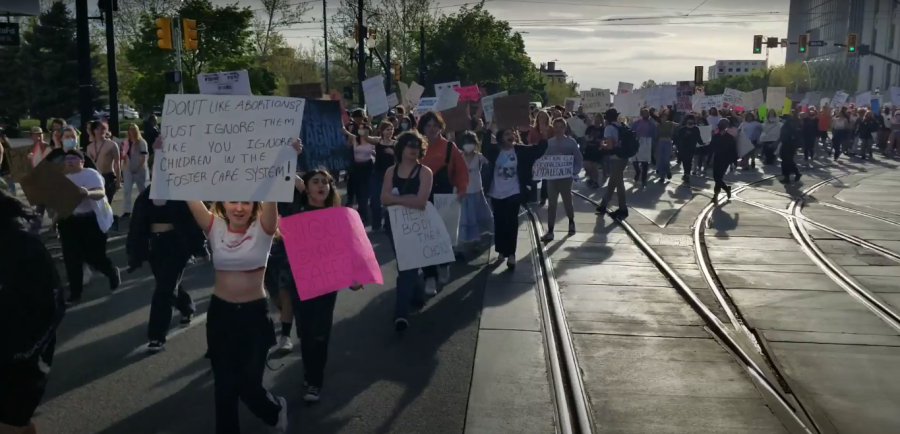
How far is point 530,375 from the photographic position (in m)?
6.58

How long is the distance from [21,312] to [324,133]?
5363mm

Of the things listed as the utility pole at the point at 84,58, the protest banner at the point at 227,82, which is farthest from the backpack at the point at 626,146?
the utility pole at the point at 84,58

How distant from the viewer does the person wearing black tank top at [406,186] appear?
7.66 m

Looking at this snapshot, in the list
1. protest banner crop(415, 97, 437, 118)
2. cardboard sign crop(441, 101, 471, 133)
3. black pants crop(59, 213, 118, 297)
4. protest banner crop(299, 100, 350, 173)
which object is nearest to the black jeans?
black pants crop(59, 213, 118, 297)

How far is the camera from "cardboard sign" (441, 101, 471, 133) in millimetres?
14008

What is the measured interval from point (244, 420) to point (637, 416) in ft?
7.90

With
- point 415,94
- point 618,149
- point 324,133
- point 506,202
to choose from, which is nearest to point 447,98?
point 618,149

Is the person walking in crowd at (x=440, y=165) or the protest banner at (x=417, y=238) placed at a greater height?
the person walking in crowd at (x=440, y=165)

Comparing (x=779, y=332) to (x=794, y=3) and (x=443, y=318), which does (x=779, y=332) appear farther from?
(x=794, y=3)

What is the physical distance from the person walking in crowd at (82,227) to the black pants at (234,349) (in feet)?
14.6

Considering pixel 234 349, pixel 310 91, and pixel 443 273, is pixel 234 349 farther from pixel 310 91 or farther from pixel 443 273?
pixel 310 91

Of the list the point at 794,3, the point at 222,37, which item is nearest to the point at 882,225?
the point at 222,37

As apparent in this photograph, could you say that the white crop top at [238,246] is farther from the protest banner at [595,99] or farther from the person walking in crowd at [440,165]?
the protest banner at [595,99]

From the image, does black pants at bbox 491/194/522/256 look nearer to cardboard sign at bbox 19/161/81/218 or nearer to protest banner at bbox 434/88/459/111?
cardboard sign at bbox 19/161/81/218
